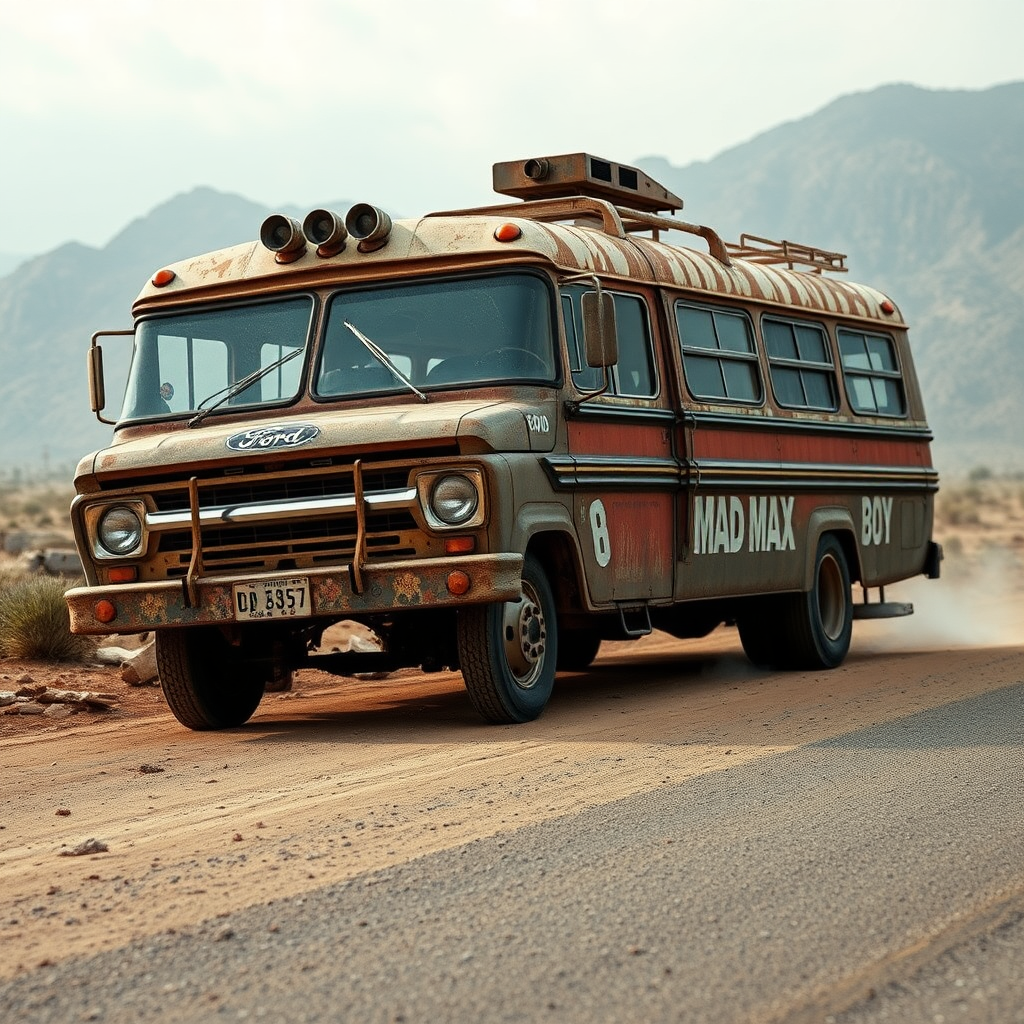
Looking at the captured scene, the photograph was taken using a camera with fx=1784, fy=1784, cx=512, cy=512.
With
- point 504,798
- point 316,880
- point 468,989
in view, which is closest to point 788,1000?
point 468,989

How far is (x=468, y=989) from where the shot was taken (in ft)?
15.0

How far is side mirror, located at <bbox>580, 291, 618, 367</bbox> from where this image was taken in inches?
384

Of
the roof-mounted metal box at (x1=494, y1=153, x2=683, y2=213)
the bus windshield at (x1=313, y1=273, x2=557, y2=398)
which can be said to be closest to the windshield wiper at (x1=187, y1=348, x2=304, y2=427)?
the bus windshield at (x1=313, y1=273, x2=557, y2=398)

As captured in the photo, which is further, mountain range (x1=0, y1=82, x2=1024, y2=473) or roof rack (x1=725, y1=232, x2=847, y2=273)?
mountain range (x1=0, y1=82, x2=1024, y2=473)

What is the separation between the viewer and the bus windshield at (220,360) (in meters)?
10.1

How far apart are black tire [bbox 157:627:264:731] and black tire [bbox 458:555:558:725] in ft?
5.41

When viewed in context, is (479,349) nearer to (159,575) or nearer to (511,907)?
(159,575)

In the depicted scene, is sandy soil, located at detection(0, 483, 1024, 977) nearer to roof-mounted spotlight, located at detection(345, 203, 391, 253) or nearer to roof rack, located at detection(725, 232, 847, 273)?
roof-mounted spotlight, located at detection(345, 203, 391, 253)

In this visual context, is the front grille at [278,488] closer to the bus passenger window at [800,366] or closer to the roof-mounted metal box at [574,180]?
the roof-mounted metal box at [574,180]

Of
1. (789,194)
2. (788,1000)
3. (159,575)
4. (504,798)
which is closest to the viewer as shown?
(788,1000)

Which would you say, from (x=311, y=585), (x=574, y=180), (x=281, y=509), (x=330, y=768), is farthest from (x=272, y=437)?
(x=574, y=180)

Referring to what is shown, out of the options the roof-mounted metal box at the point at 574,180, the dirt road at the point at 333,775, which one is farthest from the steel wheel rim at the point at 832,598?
the roof-mounted metal box at the point at 574,180

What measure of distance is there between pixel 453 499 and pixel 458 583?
44cm

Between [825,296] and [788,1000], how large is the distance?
33.4 feet
